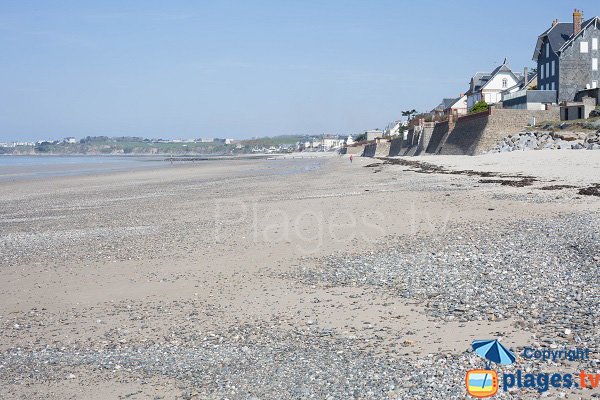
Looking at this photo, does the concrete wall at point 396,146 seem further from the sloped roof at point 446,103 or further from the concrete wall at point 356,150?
the concrete wall at point 356,150

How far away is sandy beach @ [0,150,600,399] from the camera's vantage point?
163 inches

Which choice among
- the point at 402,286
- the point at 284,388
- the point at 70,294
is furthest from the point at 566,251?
the point at 70,294

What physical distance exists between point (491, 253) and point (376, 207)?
6.54m

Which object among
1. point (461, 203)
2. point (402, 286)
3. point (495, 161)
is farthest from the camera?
point (495, 161)

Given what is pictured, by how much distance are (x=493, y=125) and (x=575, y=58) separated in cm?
1287

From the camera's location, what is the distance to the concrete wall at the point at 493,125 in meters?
36.3

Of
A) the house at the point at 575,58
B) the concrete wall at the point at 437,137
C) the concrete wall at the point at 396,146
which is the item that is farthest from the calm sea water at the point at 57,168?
the house at the point at 575,58

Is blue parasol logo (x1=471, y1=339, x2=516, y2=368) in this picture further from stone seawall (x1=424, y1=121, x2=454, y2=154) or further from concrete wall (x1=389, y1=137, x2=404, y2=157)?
concrete wall (x1=389, y1=137, x2=404, y2=157)

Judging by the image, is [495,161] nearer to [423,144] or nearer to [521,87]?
[423,144]

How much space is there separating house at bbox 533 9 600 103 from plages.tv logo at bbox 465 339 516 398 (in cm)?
4400

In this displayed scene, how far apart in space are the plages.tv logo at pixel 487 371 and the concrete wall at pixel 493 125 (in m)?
33.5

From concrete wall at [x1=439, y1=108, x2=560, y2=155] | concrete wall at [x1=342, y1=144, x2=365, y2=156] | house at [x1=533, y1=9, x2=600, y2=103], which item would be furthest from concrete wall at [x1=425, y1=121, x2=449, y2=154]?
concrete wall at [x1=342, y1=144, x2=365, y2=156]

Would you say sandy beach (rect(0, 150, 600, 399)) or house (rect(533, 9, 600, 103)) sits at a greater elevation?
house (rect(533, 9, 600, 103))

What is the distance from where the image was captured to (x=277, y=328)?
5.25m
